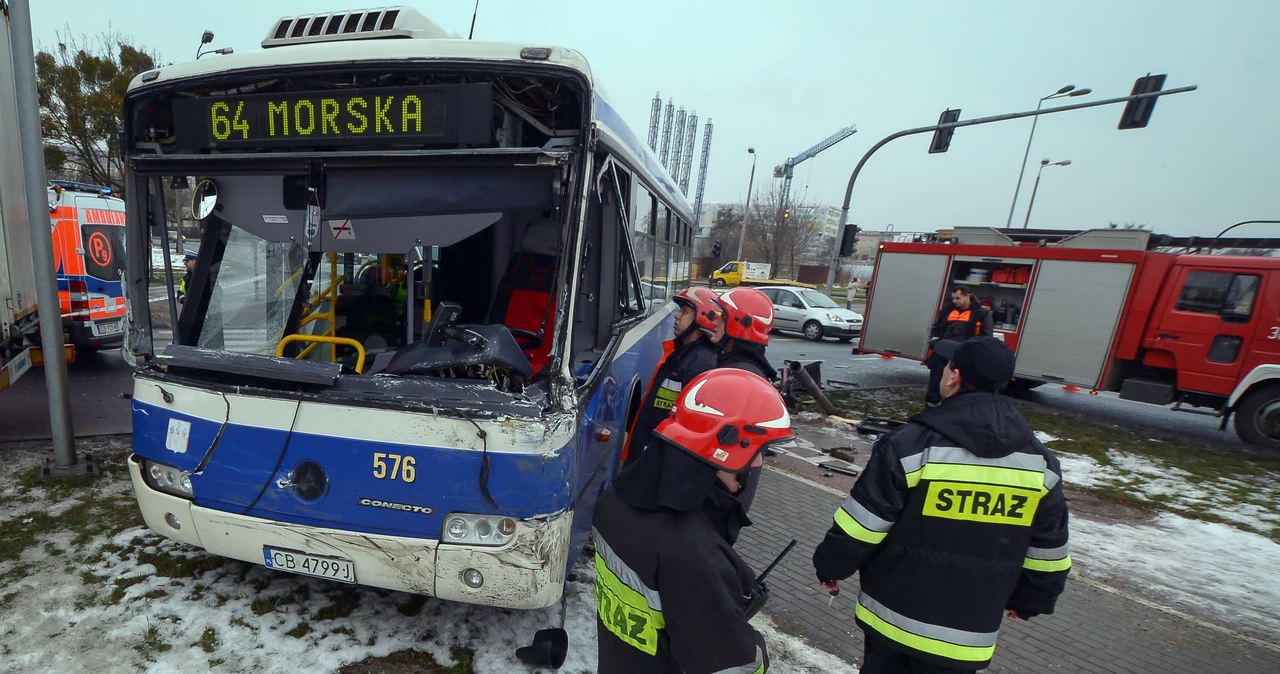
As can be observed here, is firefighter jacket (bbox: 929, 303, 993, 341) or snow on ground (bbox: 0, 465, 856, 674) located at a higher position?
firefighter jacket (bbox: 929, 303, 993, 341)

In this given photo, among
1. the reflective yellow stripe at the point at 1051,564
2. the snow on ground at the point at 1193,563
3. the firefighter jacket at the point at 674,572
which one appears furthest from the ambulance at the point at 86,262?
the snow on ground at the point at 1193,563

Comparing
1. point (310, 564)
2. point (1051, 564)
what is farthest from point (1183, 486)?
point (310, 564)

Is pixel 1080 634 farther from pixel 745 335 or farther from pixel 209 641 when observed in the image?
pixel 209 641

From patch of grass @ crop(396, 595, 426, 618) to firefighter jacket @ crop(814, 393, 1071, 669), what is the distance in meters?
2.51

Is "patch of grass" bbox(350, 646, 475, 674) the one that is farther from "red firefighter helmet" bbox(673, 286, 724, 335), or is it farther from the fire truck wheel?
the fire truck wheel

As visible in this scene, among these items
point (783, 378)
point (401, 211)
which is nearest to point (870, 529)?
point (401, 211)

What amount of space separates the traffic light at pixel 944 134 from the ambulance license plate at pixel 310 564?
A: 606 inches

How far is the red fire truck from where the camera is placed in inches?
344

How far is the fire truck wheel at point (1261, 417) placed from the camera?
28.0 ft

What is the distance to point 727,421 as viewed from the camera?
1.77 meters

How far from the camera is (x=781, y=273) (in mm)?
41719

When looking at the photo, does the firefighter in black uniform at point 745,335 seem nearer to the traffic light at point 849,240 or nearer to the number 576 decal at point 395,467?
the number 576 decal at point 395,467

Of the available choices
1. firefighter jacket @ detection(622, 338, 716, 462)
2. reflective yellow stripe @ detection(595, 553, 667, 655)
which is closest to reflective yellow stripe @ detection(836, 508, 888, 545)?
reflective yellow stripe @ detection(595, 553, 667, 655)

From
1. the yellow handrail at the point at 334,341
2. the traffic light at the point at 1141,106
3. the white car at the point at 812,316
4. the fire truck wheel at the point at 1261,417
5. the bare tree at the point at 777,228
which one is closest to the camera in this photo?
the yellow handrail at the point at 334,341
